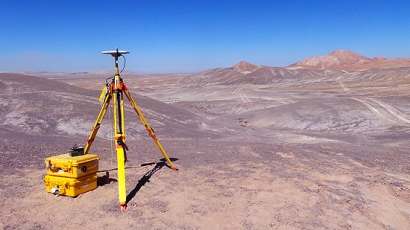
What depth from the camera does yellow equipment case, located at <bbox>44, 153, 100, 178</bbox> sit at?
20.7 ft

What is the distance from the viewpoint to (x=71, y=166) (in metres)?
6.30

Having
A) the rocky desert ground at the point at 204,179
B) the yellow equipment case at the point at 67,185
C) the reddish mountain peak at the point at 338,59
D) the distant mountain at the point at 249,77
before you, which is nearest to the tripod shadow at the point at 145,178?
the rocky desert ground at the point at 204,179

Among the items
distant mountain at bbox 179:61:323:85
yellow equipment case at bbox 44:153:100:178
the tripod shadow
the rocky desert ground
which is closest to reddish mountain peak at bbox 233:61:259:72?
distant mountain at bbox 179:61:323:85

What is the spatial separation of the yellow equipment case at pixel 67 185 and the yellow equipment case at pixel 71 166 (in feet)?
0.28

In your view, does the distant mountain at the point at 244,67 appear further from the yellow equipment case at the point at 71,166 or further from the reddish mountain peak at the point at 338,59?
the yellow equipment case at the point at 71,166

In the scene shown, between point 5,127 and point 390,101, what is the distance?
24.1 meters

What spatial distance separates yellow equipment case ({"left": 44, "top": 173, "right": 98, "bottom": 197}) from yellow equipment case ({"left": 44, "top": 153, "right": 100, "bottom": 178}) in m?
0.08

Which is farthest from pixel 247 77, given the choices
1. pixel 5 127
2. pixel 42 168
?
pixel 42 168

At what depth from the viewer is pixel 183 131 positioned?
1702 cm

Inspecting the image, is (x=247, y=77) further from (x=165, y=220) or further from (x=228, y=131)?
(x=165, y=220)

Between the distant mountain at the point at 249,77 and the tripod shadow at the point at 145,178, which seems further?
the distant mountain at the point at 249,77

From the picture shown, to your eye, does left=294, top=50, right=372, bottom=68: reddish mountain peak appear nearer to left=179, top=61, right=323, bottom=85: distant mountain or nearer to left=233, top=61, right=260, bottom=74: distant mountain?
left=233, top=61, right=260, bottom=74: distant mountain

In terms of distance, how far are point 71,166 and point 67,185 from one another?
41 cm

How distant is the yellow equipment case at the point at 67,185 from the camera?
639 cm
